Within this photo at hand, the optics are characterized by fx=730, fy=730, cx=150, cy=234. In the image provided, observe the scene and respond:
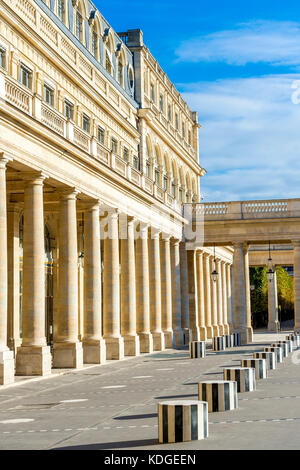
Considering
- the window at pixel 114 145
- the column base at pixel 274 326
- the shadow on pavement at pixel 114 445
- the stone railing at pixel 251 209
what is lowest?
the column base at pixel 274 326

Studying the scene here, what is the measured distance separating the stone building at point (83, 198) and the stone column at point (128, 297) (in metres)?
0.06

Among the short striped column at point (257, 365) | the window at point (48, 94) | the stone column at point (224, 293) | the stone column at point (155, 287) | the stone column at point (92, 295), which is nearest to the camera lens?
the short striped column at point (257, 365)

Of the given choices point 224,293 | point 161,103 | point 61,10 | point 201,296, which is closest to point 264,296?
point 224,293

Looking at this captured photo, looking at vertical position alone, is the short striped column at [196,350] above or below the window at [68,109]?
below

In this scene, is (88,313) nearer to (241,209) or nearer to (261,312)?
(241,209)

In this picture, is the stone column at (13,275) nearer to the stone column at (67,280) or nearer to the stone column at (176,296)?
the stone column at (67,280)

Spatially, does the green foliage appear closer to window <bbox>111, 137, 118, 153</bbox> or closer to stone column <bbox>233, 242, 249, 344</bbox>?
stone column <bbox>233, 242, 249, 344</bbox>

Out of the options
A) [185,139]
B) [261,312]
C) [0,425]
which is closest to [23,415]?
[0,425]

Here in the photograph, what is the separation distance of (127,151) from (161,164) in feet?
26.3

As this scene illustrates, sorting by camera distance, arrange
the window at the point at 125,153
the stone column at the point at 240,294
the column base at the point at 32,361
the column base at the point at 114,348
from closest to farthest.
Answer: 1. the column base at the point at 32,361
2. the column base at the point at 114,348
3. the window at the point at 125,153
4. the stone column at the point at 240,294

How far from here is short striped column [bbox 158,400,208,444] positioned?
439 inches

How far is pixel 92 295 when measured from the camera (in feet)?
108

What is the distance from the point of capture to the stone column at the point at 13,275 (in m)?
31.6

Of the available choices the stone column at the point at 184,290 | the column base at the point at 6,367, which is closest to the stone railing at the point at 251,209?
the stone column at the point at 184,290
